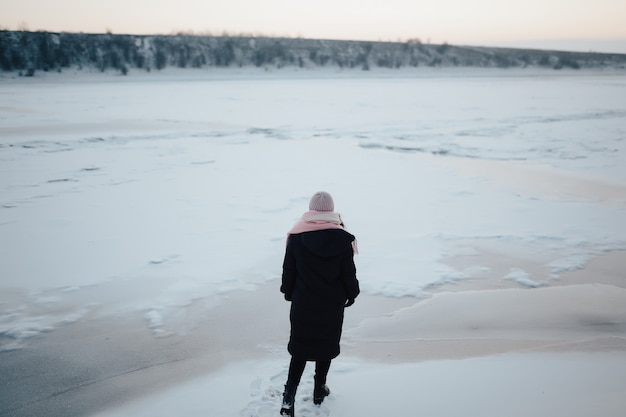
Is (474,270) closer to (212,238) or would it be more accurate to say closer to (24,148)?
(212,238)

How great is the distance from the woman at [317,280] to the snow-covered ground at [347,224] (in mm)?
471

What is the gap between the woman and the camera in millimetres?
2428

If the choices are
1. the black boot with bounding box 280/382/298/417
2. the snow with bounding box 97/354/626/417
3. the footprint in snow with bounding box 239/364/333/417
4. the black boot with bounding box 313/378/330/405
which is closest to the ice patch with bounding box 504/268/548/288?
the snow with bounding box 97/354/626/417

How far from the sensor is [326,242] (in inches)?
95.0

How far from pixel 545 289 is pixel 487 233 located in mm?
1576

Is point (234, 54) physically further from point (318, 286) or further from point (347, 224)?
point (318, 286)

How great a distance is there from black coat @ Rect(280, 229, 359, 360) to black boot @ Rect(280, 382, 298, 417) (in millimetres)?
228

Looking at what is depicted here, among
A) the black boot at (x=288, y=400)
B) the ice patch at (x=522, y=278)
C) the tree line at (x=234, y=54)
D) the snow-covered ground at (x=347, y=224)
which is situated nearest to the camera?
the black boot at (x=288, y=400)

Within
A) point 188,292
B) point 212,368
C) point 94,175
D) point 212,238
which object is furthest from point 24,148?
point 212,368

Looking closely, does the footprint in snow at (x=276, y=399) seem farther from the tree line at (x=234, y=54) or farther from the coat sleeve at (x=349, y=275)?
the tree line at (x=234, y=54)

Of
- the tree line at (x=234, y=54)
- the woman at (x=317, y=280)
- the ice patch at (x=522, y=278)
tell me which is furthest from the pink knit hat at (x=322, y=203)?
the tree line at (x=234, y=54)

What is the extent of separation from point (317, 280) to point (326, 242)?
224 mm

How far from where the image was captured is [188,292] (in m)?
4.37

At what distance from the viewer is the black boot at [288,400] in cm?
263
